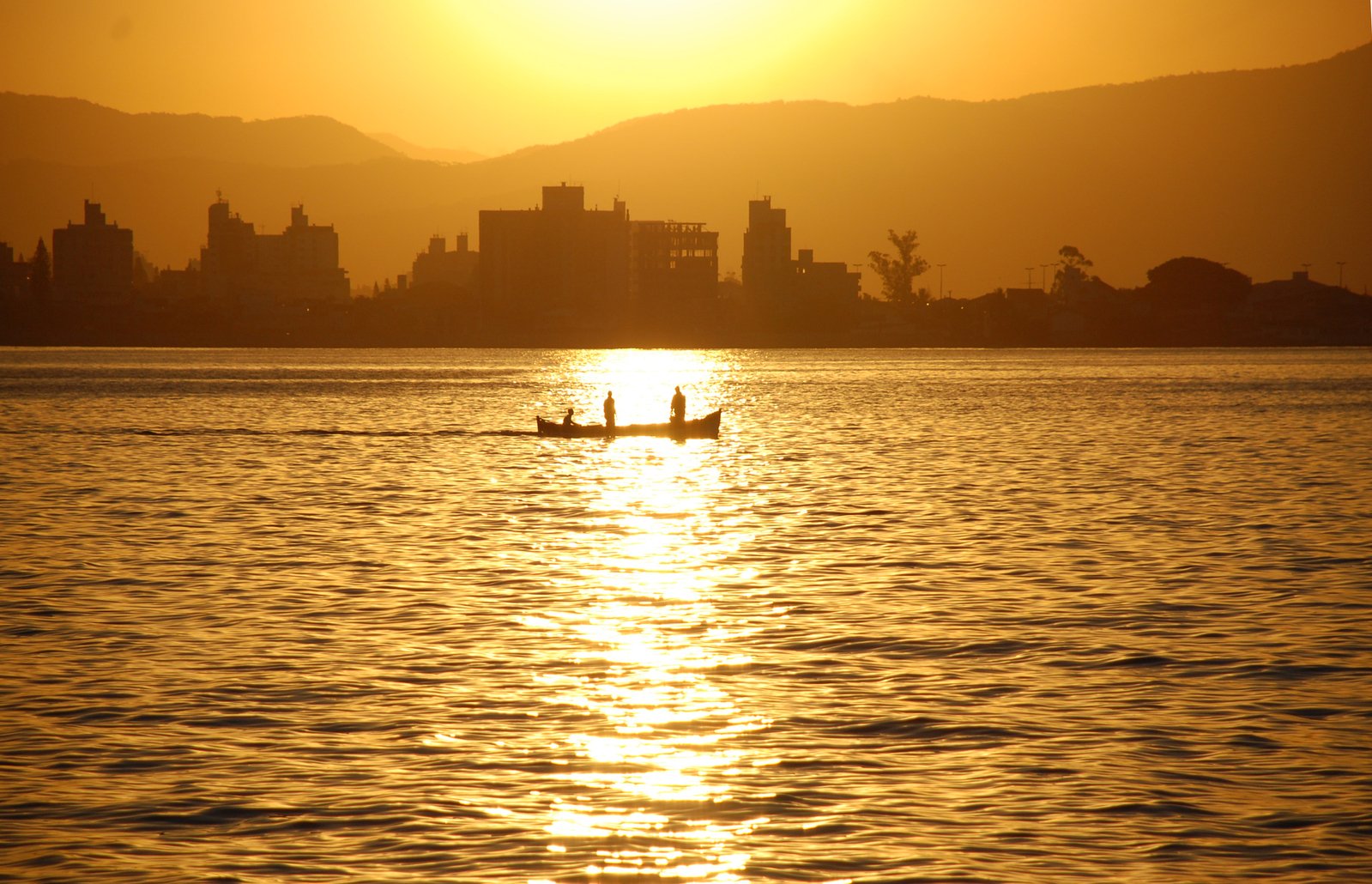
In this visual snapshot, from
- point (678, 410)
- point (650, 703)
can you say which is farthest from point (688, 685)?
point (678, 410)

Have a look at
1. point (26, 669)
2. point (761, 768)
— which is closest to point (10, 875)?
point (761, 768)

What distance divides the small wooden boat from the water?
2749 cm

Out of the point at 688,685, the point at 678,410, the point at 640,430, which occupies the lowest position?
the point at 688,685

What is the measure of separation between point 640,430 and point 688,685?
63.2m

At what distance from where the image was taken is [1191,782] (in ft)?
59.6

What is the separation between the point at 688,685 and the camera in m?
23.5

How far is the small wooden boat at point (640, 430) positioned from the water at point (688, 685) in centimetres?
2749

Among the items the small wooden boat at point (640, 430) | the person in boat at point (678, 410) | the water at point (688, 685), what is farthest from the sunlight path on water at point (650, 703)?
the small wooden boat at point (640, 430)

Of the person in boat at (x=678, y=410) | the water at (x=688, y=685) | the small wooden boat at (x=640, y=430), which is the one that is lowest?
the water at (x=688, y=685)

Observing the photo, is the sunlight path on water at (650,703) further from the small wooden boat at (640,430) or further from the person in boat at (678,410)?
the small wooden boat at (640,430)

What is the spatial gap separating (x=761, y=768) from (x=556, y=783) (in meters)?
2.42

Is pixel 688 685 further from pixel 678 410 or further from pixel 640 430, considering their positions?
pixel 640 430

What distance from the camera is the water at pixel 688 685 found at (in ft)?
52.9

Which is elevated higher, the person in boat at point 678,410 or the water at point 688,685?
the person in boat at point 678,410
